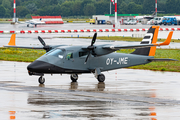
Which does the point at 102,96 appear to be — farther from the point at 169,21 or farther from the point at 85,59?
the point at 169,21

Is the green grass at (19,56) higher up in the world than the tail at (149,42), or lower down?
lower down

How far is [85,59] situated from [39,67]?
10.3 feet

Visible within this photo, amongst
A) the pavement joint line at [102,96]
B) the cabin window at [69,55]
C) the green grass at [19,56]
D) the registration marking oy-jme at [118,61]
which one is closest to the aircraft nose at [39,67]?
the pavement joint line at [102,96]

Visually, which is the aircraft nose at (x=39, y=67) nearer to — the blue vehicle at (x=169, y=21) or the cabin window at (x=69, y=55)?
the cabin window at (x=69, y=55)

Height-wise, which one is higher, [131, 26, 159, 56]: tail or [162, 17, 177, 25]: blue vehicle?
[131, 26, 159, 56]: tail

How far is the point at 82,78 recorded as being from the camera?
945 inches

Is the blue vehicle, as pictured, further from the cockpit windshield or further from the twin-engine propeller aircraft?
the cockpit windshield

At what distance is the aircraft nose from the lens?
2028 centimetres

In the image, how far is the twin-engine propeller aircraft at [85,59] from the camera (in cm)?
2078

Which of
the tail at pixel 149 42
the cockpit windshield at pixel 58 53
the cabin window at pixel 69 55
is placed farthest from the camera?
the tail at pixel 149 42

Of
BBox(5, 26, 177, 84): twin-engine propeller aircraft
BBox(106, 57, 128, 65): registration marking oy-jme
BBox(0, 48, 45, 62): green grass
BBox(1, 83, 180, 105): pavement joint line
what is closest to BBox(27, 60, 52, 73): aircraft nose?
BBox(5, 26, 177, 84): twin-engine propeller aircraft

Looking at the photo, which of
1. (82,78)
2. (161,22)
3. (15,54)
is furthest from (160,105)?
(161,22)

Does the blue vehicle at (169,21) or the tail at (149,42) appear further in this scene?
the blue vehicle at (169,21)

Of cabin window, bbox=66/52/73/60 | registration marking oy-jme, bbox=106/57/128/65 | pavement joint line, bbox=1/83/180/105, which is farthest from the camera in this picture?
registration marking oy-jme, bbox=106/57/128/65
